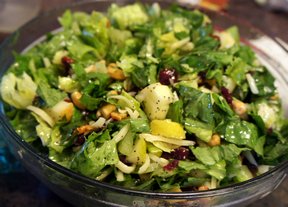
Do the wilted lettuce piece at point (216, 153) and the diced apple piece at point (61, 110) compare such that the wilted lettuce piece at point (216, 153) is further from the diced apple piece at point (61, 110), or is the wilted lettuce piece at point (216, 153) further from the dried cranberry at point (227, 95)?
the diced apple piece at point (61, 110)

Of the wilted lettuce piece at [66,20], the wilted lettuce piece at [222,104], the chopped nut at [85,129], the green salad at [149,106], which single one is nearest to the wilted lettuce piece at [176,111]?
the green salad at [149,106]

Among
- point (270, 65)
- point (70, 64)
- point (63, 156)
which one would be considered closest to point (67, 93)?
point (70, 64)

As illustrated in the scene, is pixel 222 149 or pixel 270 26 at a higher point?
pixel 222 149

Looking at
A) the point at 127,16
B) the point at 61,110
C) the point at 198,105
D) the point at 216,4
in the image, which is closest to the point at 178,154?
the point at 198,105

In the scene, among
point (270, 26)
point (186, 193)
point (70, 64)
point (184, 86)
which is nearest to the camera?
point (186, 193)

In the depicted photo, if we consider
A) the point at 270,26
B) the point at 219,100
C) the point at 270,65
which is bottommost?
the point at 270,26

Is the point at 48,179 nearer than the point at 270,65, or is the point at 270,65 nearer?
the point at 48,179

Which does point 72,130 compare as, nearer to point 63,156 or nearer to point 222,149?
point 63,156
